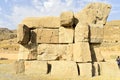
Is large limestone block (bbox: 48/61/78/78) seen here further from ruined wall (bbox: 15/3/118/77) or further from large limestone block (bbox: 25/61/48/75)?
large limestone block (bbox: 25/61/48/75)

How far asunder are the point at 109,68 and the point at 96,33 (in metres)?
1.74

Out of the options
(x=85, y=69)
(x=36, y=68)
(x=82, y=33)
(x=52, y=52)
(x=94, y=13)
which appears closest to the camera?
(x=85, y=69)

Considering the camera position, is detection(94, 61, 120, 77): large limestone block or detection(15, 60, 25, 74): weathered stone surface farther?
detection(15, 60, 25, 74): weathered stone surface

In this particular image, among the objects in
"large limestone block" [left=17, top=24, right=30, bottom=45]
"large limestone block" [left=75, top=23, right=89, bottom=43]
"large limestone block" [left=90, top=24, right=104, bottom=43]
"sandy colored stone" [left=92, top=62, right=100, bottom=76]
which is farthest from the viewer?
"large limestone block" [left=90, top=24, right=104, bottom=43]

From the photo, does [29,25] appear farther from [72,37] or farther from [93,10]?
[93,10]

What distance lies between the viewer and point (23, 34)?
11.6m

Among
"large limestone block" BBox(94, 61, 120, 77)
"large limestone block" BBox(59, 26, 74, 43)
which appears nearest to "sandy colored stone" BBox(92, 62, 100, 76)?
"large limestone block" BBox(94, 61, 120, 77)

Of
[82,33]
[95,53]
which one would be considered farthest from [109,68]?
[82,33]

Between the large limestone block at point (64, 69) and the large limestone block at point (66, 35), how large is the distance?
3.67ft

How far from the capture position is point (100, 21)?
12.6 metres

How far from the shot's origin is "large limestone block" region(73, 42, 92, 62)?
11.4 metres

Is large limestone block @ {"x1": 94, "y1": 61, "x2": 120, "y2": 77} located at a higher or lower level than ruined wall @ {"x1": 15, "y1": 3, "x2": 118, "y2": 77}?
lower

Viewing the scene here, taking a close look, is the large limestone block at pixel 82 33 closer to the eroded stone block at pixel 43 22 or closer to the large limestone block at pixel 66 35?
the large limestone block at pixel 66 35

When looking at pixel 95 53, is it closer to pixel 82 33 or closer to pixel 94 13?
pixel 82 33
